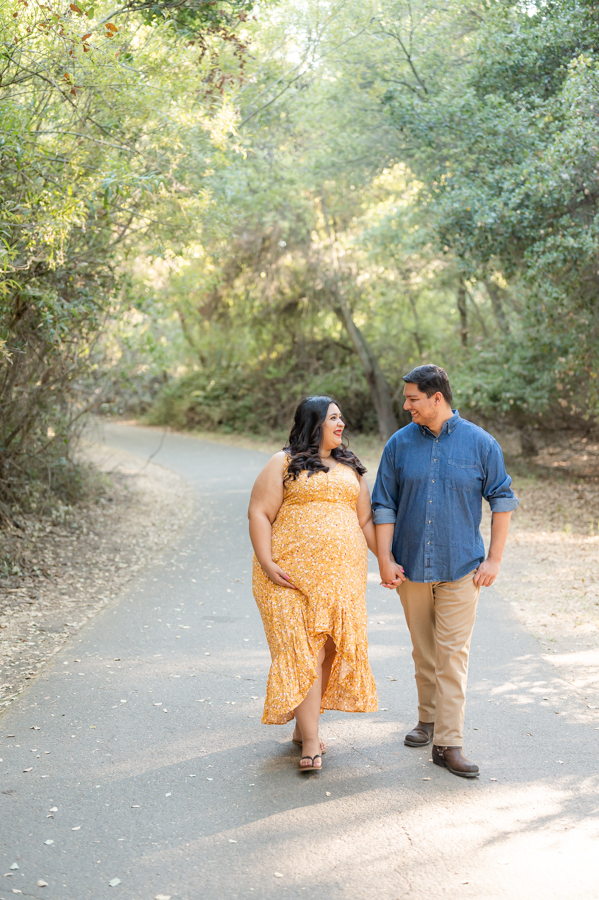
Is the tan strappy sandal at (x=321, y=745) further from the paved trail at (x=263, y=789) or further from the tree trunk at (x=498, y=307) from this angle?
the tree trunk at (x=498, y=307)

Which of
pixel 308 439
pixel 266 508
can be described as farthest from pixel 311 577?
pixel 308 439

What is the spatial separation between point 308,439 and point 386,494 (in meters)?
0.54

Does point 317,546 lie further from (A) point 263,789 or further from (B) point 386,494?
(A) point 263,789

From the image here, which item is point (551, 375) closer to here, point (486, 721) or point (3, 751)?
point (486, 721)

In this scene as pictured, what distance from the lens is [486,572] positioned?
417 centimetres

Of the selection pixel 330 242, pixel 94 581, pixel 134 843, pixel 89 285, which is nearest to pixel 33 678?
pixel 134 843

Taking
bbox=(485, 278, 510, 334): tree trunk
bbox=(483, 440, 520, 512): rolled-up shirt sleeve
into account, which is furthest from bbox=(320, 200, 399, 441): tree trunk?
bbox=(483, 440, 520, 512): rolled-up shirt sleeve

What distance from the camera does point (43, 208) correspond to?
6.34 m

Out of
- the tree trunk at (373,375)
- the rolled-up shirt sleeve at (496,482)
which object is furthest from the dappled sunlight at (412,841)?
the tree trunk at (373,375)

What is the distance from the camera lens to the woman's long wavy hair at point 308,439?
415 cm

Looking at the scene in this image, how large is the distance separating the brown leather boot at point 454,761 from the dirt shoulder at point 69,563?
262 centimetres

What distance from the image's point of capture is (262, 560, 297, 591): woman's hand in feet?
13.5

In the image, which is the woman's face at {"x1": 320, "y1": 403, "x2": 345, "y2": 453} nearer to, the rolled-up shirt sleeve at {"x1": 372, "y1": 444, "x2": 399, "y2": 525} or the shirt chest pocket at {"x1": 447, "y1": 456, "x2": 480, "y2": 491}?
the rolled-up shirt sleeve at {"x1": 372, "y1": 444, "x2": 399, "y2": 525}

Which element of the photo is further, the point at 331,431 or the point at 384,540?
the point at 384,540
